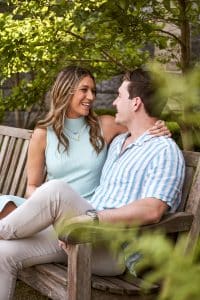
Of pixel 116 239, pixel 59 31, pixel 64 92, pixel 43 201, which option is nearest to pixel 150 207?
pixel 43 201

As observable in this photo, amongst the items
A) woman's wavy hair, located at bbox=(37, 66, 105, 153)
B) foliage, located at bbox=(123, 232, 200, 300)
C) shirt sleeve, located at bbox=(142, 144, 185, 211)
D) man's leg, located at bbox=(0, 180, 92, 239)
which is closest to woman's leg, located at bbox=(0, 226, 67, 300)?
man's leg, located at bbox=(0, 180, 92, 239)

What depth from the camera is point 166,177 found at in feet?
8.94

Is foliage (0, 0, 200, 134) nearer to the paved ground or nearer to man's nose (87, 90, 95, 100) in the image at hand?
man's nose (87, 90, 95, 100)

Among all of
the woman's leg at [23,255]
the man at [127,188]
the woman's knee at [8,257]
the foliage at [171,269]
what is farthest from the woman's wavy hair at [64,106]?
the foliage at [171,269]

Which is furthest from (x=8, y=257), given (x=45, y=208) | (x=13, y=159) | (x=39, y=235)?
(x=13, y=159)

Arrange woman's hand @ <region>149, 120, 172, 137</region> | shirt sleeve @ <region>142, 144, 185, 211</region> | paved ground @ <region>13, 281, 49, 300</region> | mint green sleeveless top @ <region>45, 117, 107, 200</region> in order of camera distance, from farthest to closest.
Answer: paved ground @ <region>13, 281, 49, 300</region>, mint green sleeveless top @ <region>45, 117, 107, 200</region>, woman's hand @ <region>149, 120, 172, 137</region>, shirt sleeve @ <region>142, 144, 185, 211</region>

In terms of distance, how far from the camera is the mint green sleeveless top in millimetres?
3340

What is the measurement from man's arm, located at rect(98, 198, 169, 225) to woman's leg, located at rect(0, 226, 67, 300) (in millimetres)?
362

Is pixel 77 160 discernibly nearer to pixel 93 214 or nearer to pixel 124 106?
pixel 124 106

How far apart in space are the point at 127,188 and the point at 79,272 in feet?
A: 1.89

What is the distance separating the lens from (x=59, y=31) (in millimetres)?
5234

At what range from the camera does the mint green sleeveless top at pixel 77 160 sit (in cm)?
334

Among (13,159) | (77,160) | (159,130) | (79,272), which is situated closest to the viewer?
(79,272)

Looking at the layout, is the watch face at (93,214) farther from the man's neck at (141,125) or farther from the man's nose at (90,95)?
the man's nose at (90,95)
